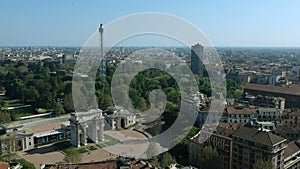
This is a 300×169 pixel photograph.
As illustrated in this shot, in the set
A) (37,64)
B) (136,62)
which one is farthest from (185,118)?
(37,64)

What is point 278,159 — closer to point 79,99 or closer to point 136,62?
point 79,99

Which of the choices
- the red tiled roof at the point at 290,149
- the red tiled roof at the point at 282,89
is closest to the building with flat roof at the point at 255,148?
the red tiled roof at the point at 290,149

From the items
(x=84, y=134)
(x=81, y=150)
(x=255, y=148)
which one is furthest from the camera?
(x=84, y=134)

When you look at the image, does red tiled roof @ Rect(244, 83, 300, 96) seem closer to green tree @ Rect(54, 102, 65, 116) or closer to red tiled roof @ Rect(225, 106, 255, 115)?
red tiled roof @ Rect(225, 106, 255, 115)

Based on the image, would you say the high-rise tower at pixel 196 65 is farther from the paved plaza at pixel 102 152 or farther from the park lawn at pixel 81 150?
the park lawn at pixel 81 150

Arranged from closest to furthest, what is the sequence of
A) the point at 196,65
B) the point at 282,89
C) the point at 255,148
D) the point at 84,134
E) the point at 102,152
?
the point at 255,148
the point at 102,152
the point at 84,134
the point at 282,89
the point at 196,65

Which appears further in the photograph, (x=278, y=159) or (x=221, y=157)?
(x=221, y=157)

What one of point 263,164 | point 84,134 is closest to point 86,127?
point 84,134

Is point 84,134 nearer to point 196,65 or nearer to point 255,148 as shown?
point 255,148
